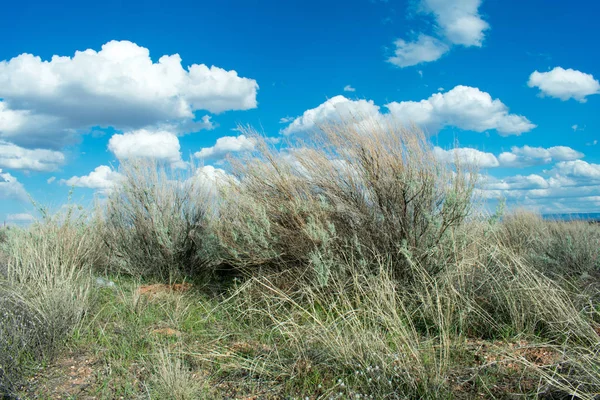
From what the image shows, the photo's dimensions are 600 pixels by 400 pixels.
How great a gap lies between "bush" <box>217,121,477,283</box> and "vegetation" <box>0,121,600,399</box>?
0.07 feet

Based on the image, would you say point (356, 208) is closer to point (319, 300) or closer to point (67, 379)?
point (319, 300)

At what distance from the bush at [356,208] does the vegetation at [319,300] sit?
0.9 inches

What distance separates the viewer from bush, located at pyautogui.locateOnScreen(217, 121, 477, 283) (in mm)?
6105

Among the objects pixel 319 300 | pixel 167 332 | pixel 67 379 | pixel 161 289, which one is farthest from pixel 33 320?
pixel 319 300

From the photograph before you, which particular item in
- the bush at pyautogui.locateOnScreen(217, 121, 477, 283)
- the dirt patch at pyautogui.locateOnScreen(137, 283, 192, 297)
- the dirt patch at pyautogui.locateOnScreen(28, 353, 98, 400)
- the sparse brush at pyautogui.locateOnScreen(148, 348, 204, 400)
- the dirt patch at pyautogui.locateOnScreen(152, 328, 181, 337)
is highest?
the bush at pyautogui.locateOnScreen(217, 121, 477, 283)

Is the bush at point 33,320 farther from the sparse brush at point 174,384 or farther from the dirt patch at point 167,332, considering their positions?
the sparse brush at point 174,384

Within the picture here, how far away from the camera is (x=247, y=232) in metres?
6.52

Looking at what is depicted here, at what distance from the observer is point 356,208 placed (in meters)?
6.39

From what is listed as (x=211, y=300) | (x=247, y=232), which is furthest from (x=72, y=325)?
(x=247, y=232)

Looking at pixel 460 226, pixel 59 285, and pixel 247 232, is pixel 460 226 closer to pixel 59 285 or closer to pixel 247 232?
pixel 247 232

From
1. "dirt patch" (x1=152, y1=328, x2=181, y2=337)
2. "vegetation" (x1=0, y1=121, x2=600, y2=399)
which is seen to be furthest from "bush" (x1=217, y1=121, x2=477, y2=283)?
"dirt patch" (x1=152, y1=328, x2=181, y2=337)

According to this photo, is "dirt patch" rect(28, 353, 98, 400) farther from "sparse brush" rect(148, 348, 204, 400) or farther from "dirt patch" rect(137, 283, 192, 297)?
"dirt patch" rect(137, 283, 192, 297)

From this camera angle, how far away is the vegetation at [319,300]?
4.04m

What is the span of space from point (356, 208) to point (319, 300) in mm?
1459
